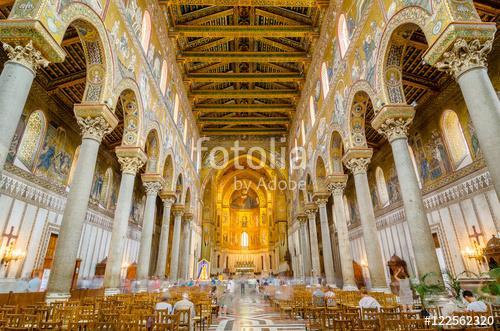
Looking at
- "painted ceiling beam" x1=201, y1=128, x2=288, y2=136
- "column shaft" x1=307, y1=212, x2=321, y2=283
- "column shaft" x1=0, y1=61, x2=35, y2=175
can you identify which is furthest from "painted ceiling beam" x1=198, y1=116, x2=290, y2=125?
"column shaft" x1=0, y1=61, x2=35, y2=175

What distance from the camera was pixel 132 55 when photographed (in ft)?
36.3

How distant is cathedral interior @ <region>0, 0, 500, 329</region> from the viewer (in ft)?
20.8

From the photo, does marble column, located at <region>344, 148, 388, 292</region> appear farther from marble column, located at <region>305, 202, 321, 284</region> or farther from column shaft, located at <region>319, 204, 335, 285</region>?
marble column, located at <region>305, 202, 321, 284</region>

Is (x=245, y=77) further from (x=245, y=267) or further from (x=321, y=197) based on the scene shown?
(x=245, y=267)

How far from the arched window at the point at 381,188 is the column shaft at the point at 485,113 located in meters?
13.7

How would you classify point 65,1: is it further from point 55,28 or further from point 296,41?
point 296,41

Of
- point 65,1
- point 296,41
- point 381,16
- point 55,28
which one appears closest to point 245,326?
point 55,28

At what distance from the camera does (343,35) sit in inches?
511

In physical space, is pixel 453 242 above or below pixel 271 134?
below

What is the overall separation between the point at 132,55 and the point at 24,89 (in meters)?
6.16

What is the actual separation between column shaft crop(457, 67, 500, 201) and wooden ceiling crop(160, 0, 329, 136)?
11.2 metres

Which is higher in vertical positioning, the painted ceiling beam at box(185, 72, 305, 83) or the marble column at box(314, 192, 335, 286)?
the painted ceiling beam at box(185, 72, 305, 83)

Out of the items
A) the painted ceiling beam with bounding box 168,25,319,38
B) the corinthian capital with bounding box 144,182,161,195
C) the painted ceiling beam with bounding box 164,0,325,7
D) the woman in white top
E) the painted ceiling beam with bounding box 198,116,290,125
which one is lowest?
the woman in white top

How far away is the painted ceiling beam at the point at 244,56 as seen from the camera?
18344 mm
